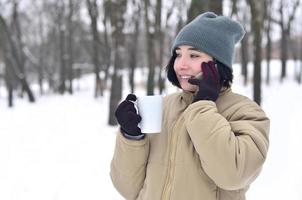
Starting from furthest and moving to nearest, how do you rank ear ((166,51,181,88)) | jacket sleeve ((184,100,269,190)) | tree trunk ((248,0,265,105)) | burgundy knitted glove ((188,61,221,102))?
tree trunk ((248,0,265,105))
ear ((166,51,181,88))
burgundy knitted glove ((188,61,221,102))
jacket sleeve ((184,100,269,190))

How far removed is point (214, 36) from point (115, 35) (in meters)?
10.8

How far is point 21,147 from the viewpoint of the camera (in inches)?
392

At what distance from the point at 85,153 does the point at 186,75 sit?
6905 mm

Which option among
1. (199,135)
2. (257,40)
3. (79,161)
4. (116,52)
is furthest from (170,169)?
(116,52)

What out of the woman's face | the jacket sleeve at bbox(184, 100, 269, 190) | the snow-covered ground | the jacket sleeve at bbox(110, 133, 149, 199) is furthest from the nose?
the snow-covered ground

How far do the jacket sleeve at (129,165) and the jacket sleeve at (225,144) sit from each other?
0.95 ft

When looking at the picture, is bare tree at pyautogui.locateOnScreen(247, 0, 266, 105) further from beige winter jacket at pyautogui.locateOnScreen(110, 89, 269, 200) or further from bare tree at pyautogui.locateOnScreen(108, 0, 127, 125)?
beige winter jacket at pyautogui.locateOnScreen(110, 89, 269, 200)

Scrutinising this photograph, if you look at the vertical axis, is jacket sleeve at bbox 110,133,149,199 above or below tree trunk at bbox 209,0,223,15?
below

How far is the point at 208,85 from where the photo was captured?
83.0 inches

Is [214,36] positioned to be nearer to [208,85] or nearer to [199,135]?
[208,85]

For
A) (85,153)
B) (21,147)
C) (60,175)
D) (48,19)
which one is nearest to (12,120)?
(21,147)

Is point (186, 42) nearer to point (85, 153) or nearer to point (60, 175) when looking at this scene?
point (60, 175)

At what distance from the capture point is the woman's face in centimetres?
224

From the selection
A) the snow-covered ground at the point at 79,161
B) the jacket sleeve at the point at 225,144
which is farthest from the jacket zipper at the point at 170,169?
the snow-covered ground at the point at 79,161
